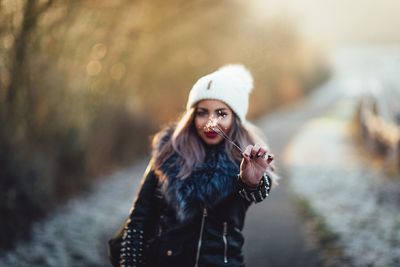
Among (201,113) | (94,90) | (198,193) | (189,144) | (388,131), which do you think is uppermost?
(94,90)

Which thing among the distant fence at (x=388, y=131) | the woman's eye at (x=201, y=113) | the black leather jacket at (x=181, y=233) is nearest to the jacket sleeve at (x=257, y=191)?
the black leather jacket at (x=181, y=233)

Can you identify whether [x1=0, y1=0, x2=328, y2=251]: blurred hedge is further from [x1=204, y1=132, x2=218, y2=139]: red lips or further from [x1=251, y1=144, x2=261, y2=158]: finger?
[x1=251, y1=144, x2=261, y2=158]: finger

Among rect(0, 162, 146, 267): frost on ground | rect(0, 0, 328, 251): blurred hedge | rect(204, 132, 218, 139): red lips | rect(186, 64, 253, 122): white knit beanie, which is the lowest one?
rect(204, 132, 218, 139): red lips

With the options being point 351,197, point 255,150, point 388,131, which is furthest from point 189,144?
point 388,131

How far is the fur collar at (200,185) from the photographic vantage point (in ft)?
8.87

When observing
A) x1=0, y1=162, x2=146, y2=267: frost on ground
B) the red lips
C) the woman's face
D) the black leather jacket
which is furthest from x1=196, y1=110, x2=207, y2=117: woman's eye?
x1=0, y1=162, x2=146, y2=267: frost on ground

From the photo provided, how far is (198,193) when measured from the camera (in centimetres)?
273

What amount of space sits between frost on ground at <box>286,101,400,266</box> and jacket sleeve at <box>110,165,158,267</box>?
11.2ft

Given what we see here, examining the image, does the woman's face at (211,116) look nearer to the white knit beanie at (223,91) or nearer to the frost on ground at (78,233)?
the white knit beanie at (223,91)

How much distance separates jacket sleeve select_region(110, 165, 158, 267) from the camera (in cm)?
276

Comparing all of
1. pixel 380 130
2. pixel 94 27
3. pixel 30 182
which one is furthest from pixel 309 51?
pixel 30 182

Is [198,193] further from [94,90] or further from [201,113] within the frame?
[94,90]

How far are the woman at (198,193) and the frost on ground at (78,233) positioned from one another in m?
3.30

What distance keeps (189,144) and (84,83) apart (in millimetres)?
7556
